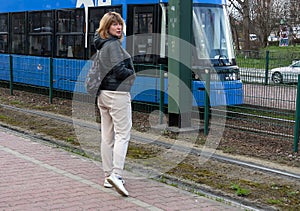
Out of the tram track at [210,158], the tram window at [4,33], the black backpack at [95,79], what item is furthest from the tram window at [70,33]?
the black backpack at [95,79]

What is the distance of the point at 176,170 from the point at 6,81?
12594mm

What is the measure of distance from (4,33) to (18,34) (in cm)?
138

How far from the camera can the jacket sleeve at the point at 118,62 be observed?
245 inches

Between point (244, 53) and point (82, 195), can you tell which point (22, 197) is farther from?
point (244, 53)

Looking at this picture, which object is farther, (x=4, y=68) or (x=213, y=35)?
(x=4, y=68)

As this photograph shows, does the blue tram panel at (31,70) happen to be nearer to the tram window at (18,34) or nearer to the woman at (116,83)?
the tram window at (18,34)

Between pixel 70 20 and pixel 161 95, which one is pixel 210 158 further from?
pixel 70 20

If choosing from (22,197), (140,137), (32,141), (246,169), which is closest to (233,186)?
(246,169)

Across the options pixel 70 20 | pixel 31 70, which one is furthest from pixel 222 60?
pixel 31 70

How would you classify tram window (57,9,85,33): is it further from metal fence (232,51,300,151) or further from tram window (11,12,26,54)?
metal fence (232,51,300,151)

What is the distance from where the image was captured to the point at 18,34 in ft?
63.4

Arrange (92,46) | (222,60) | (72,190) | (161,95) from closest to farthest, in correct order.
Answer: (72,190) < (161,95) < (222,60) < (92,46)

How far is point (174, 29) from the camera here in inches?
420

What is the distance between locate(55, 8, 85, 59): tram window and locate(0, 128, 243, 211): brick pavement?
309 inches
